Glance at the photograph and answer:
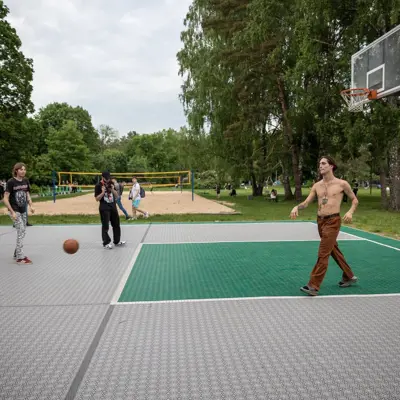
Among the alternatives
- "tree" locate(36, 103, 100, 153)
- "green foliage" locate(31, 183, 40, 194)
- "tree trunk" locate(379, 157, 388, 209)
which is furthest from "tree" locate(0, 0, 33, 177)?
"tree" locate(36, 103, 100, 153)

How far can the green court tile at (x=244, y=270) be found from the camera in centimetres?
555

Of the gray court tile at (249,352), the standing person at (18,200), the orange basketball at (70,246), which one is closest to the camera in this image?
the gray court tile at (249,352)

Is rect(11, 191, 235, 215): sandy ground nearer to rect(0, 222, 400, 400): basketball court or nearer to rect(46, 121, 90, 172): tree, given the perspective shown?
rect(0, 222, 400, 400): basketball court

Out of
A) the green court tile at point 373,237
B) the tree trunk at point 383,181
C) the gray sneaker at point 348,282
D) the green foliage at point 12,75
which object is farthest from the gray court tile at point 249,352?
the green foliage at point 12,75

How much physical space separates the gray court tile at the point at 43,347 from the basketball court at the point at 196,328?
0.04 ft

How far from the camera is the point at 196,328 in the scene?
4188 mm

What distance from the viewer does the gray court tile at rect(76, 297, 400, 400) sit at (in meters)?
2.97

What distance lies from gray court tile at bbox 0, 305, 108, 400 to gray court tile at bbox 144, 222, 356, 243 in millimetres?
5452

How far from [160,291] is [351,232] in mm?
7766

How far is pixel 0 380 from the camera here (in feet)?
10.3

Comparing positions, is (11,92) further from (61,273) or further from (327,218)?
(327,218)

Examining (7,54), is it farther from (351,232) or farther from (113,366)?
(113,366)

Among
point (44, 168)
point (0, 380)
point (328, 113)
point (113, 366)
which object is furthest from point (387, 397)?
point (44, 168)

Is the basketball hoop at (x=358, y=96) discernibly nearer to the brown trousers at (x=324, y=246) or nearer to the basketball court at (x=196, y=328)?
the basketball court at (x=196, y=328)
